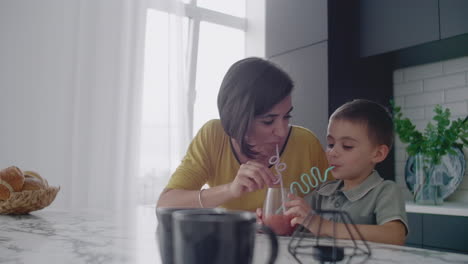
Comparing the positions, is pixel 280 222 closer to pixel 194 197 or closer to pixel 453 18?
pixel 194 197

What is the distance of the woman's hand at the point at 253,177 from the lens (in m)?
1.15

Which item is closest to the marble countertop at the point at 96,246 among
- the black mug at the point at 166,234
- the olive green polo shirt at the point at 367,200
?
the black mug at the point at 166,234

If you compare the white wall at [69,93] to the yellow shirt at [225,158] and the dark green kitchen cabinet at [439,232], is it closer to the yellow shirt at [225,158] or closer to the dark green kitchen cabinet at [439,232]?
the yellow shirt at [225,158]

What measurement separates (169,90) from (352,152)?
2.22m

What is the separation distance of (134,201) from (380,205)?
7.65 ft

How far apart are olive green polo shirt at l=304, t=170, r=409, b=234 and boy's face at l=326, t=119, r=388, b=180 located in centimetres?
5

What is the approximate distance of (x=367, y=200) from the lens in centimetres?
128

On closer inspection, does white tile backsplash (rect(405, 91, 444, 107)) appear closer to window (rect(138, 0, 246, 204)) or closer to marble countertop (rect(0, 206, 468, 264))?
window (rect(138, 0, 246, 204))

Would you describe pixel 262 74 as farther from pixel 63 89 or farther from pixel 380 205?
pixel 63 89

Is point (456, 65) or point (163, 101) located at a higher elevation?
point (456, 65)

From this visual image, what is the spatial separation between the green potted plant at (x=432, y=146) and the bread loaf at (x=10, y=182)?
6.94 ft

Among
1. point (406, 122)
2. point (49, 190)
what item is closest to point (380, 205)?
point (49, 190)

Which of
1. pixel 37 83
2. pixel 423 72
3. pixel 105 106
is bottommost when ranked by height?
pixel 105 106

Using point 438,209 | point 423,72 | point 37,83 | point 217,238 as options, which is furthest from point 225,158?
point 423,72
